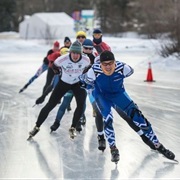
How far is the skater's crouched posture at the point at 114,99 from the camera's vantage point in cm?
551

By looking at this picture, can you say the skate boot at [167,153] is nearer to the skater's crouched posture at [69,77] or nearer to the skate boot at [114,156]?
the skate boot at [114,156]

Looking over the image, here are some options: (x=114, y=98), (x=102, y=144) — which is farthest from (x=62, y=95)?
(x=114, y=98)

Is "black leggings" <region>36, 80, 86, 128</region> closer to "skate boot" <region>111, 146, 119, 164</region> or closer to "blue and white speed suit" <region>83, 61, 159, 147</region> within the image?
"blue and white speed suit" <region>83, 61, 159, 147</region>

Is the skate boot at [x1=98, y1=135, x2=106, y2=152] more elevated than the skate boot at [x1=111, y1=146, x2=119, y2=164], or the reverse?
the skate boot at [x1=111, y1=146, x2=119, y2=164]

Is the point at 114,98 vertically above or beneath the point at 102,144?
above

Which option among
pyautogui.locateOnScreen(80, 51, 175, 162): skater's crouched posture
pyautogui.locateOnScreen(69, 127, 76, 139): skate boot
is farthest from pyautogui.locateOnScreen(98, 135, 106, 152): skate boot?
pyautogui.locateOnScreen(69, 127, 76, 139): skate boot

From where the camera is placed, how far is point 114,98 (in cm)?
560

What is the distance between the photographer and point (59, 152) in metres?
6.01

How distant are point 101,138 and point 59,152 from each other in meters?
0.63

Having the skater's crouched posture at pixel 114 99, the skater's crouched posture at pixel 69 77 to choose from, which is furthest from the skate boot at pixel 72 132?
the skater's crouched posture at pixel 114 99

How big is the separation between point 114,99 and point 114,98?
0.04ft

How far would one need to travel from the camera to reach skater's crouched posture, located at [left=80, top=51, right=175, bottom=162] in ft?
18.1

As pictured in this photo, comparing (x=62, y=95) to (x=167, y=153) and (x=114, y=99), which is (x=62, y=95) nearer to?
(x=114, y=99)

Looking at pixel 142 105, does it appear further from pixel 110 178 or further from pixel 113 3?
pixel 113 3
